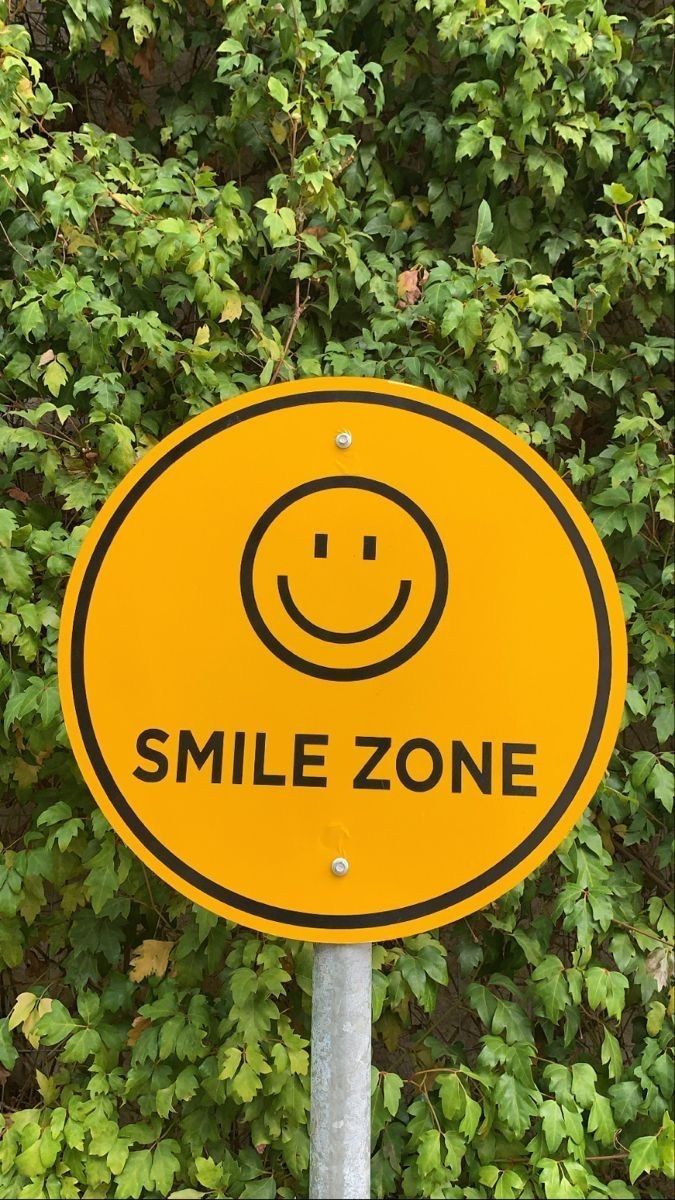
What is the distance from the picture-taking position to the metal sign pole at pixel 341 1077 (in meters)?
0.73

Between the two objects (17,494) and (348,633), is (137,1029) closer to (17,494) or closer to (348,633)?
(17,494)

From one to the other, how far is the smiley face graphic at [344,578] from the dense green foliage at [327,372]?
86 cm

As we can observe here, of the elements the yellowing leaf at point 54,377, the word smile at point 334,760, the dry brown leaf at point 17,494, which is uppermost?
the word smile at point 334,760

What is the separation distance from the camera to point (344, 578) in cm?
74

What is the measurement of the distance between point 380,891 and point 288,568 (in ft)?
0.88

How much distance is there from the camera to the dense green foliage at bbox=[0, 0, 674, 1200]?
152cm

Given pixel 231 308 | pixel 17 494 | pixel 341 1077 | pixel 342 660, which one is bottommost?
pixel 17 494

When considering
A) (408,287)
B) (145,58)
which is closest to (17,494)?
(408,287)

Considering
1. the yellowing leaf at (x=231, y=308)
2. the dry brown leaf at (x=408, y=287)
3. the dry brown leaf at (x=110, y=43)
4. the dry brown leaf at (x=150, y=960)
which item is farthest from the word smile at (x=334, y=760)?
the dry brown leaf at (x=110, y=43)

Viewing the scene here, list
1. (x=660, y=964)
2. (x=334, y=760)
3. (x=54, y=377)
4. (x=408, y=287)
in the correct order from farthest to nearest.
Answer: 1. (x=408, y=287)
2. (x=660, y=964)
3. (x=54, y=377)
4. (x=334, y=760)

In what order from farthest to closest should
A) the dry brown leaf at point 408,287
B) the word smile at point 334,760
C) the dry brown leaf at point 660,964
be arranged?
the dry brown leaf at point 408,287 → the dry brown leaf at point 660,964 → the word smile at point 334,760

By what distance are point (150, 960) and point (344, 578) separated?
113cm

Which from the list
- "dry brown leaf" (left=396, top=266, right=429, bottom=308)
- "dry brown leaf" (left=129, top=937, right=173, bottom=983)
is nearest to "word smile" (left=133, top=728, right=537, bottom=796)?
"dry brown leaf" (left=129, top=937, right=173, bottom=983)

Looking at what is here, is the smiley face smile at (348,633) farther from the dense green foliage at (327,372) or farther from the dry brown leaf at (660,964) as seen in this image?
the dry brown leaf at (660,964)
